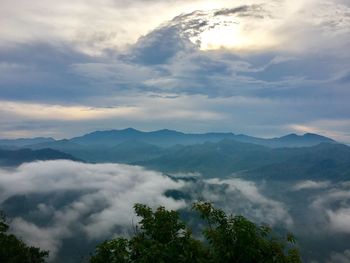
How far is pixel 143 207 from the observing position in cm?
3303

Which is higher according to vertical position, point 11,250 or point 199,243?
point 199,243

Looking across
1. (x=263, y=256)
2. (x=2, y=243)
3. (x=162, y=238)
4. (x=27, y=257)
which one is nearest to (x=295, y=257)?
(x=263, y=256)

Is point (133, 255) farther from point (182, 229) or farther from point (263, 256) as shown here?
point (263, 256)

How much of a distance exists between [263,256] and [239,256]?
79.4 inches

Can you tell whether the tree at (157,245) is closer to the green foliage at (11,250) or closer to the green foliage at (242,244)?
the green foliage at (242,244)

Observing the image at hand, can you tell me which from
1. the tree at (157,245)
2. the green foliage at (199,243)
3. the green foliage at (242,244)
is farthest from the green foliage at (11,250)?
the green foliage at (242,244)

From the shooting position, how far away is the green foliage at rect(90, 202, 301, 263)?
27.8m

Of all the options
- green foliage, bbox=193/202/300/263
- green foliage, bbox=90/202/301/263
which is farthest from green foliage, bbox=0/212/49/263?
green foliage, bbox=193/202/300/263

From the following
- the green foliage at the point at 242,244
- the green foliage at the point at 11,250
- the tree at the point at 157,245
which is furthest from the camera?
the green foliage at the point at 11,250

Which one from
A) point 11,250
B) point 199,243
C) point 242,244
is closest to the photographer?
point 242,244

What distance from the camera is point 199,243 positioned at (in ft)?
100

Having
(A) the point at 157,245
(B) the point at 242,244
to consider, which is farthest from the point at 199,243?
(B) the point at 242,244

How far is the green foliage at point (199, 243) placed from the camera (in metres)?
27.8

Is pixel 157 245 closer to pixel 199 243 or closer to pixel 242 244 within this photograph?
pixel 199 243
